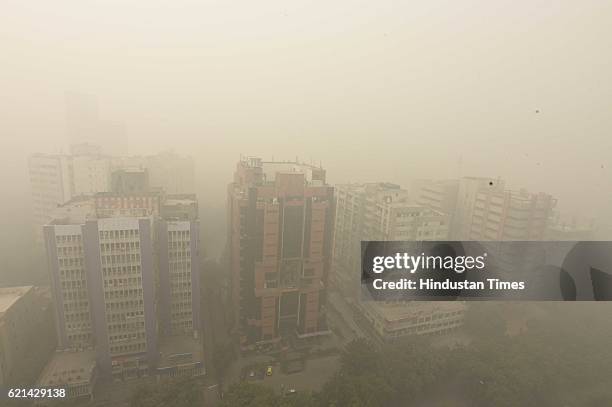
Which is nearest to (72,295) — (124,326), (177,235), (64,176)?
(124,326)

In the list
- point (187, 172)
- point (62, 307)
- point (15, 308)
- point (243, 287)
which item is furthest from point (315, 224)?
point (187, 172)

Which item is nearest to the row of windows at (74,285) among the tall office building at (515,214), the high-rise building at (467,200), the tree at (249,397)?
the tree at (249,397)

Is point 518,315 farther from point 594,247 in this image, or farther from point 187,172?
point 187,172

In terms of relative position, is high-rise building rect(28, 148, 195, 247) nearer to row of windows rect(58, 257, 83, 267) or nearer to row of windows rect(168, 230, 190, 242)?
row of windows rect(168, 230, 190, 242)

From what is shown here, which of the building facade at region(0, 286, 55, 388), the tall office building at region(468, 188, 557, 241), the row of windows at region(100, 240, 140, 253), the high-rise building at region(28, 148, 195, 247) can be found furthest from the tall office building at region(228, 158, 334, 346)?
the high-rise building at region(28, 148, 195, 247)

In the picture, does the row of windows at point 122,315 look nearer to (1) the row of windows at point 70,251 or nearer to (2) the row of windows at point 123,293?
(2) the row of windows at point 123,293

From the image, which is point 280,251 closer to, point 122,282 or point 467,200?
point 122,282
